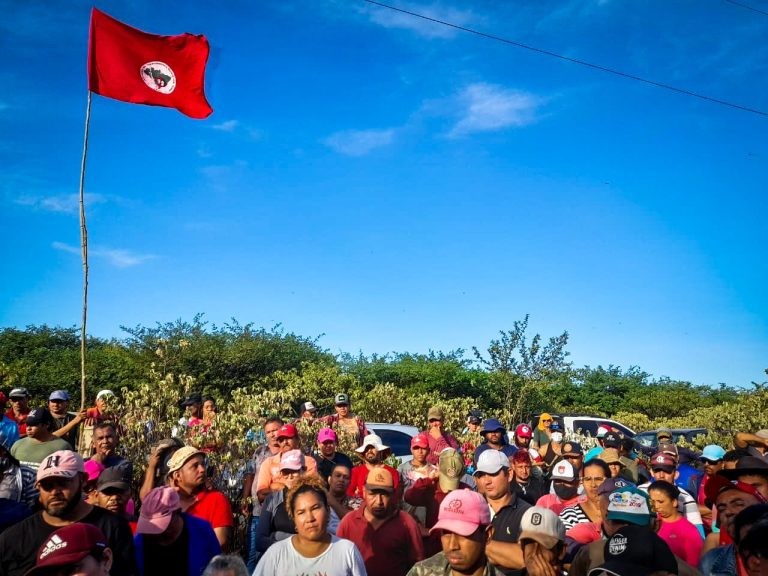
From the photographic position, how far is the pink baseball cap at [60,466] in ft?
12.9

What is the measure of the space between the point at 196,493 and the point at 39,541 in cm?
143

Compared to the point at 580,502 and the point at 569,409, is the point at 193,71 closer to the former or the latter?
the point at 580,502

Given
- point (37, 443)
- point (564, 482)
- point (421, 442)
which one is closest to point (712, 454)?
point (564, 482)

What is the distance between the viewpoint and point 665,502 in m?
5.16

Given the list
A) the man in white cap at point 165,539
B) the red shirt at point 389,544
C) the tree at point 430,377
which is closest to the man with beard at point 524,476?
the red shirt at point 389,544

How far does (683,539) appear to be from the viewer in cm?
499

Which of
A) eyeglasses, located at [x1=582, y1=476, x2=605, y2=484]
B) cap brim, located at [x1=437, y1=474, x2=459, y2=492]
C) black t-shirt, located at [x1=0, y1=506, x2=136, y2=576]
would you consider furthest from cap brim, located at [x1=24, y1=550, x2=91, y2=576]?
eyeglasses, located at [x1=582, y1=476, x2=605, y2=484]

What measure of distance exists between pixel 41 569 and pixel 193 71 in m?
8.96

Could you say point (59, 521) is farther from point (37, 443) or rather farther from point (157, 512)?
point (37, 443)

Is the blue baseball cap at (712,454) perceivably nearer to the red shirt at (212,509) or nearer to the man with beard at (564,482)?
the man with beard at (564,482)

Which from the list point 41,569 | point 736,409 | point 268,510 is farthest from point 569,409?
point 41,569

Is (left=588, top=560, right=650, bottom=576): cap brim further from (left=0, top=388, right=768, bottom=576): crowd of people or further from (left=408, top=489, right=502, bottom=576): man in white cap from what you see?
(left=408, top=489, right=502, bottom=576): man in white cap

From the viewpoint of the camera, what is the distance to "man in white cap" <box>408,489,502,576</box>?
3553mm

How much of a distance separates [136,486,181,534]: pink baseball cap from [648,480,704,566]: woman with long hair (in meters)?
3.59
